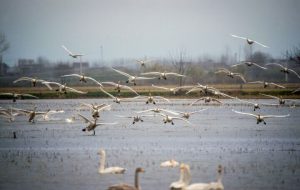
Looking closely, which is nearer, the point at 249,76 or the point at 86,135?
the point at 86,135

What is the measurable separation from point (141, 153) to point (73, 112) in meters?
20.2

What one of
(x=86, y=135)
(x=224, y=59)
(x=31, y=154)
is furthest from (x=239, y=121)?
(x=224, y=59)

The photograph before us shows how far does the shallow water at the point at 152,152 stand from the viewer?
18.6m

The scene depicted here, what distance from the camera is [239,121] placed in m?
37.3

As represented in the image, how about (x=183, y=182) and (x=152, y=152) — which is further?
(x=152, y=152)

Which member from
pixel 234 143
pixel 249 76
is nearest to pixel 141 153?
pixel 234 143

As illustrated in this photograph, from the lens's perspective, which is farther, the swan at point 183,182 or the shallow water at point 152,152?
the shallow water at point 152,152

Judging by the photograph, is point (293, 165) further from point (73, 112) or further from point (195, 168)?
point (73, 112)

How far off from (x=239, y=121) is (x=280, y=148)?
12291 millimetres

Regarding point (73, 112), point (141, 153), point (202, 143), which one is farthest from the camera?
point (73, 112)

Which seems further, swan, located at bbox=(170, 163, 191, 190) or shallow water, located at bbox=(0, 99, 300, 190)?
shallow water, located at bbox=(0, 99, 300, 190)

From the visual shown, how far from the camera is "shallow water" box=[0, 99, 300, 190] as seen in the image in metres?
18.6

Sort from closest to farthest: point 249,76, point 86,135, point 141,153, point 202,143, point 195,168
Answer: point 195,168 → point 141,153 → point 202,143 → point 86,135 → point 249,76

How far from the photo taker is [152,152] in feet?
79.1
